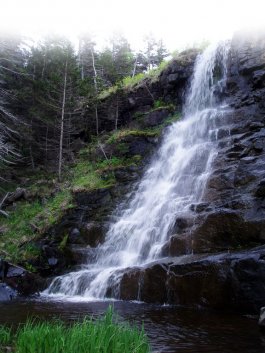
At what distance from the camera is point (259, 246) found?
35.6 ft

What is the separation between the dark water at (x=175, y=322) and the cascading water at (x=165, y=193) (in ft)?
7.51

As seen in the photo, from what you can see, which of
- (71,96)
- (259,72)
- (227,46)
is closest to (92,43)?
(71,96)

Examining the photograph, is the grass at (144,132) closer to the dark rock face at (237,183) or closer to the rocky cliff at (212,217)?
the rocky cliff at (212,217)

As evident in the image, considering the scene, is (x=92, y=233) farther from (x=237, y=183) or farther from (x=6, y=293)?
(x=237, y=183)

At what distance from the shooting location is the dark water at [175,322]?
6.96 meters

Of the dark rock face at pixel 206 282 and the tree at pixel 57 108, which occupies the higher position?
the tree at pixel 57 108

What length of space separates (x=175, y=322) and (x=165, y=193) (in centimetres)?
959

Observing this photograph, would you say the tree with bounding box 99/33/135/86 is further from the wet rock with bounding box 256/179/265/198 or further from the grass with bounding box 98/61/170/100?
the wet rock with bounding box 256/179/265/198

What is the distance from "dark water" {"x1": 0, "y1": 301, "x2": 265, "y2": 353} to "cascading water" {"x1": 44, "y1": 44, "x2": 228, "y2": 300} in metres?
2.29

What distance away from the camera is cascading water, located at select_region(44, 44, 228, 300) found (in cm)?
1455

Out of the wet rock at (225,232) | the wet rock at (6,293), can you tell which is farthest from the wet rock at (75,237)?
the wet rock at (225,232)

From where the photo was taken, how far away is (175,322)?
8922mm

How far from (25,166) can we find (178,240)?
20113mm

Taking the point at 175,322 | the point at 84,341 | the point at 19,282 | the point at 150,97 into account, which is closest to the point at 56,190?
the point at 19,282
